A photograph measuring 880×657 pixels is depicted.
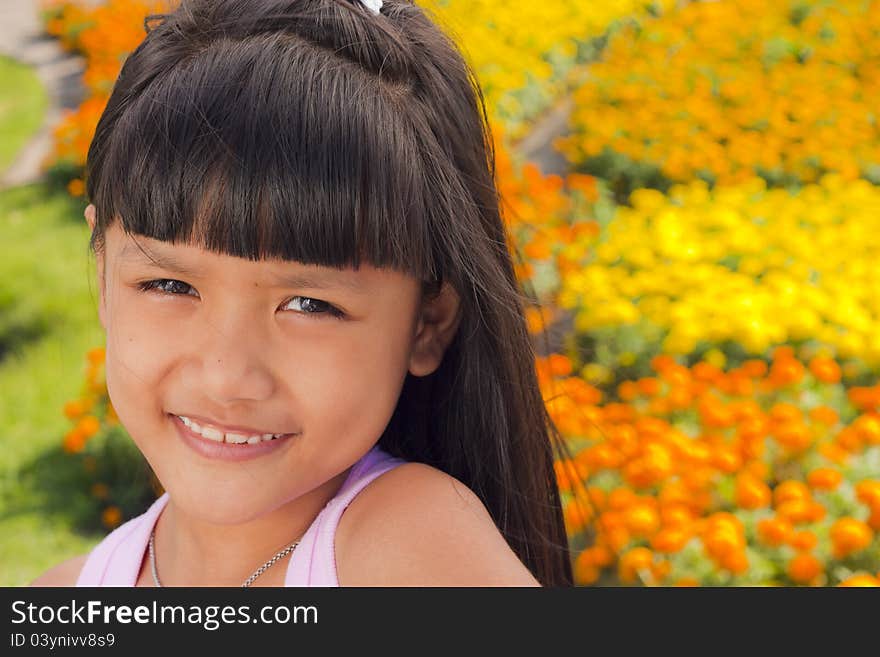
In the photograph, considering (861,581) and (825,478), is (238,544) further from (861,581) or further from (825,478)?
(825,478)

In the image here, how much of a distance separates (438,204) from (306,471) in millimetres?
371

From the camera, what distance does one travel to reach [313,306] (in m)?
1.40

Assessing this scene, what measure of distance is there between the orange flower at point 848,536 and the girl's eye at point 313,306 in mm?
1373

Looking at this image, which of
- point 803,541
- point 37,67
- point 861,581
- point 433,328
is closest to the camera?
point 433,328

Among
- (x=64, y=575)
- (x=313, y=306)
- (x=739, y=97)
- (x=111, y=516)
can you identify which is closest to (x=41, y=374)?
(x=111, y=516)

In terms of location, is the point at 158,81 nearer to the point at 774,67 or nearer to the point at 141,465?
the point at 141,465

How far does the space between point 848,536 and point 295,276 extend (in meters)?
1.46

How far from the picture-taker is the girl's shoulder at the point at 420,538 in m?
1.34

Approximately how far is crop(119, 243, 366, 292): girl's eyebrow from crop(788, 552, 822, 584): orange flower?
4.25ft

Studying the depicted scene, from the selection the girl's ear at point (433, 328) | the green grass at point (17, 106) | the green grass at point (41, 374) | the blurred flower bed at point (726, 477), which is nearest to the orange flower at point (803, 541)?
Answer: the blurred flower bed at point (726, 477)

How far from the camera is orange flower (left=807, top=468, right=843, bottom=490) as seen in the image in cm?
242

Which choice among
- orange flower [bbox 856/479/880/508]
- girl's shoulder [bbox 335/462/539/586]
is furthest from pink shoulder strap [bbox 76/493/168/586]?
orange flower [bbox 856/479/880/508]

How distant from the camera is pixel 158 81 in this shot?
144 centimetres

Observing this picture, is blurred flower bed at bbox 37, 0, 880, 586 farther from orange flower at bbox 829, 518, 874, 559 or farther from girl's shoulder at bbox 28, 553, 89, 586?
girl's shoulder at bbox 28, 553, 89, 586
